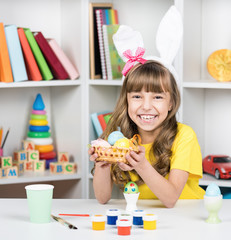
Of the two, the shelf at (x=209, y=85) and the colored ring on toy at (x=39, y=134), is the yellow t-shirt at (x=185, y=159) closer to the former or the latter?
the shelf at (x=209, y=85)

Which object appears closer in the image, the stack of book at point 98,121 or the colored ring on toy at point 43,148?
the stack of book at point 98,121

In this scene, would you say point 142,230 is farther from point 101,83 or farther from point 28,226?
point 101,83

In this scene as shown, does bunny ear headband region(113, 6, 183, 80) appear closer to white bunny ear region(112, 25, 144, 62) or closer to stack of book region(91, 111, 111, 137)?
white bunny ear region(112, 25, 144, 62)

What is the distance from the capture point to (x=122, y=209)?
60.1 inches

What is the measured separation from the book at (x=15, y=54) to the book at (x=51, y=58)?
11 centimetres

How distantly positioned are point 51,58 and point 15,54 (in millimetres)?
186

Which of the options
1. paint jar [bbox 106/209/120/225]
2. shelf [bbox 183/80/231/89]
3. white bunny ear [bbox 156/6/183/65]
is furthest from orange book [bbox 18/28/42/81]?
paint jar [bbox 106/209/120/225]

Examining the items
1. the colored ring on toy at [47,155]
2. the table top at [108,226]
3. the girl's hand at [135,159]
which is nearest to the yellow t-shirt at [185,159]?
the table top at [108,226]

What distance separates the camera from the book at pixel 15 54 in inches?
96.7

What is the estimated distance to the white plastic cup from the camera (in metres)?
1.34

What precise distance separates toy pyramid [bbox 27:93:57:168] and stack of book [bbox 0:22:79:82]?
0.63 ft

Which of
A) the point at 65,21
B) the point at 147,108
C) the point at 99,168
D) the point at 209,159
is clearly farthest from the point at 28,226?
the point at 65,21

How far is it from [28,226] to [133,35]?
0.85 m

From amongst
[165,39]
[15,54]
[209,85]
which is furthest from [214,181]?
[15,54]
